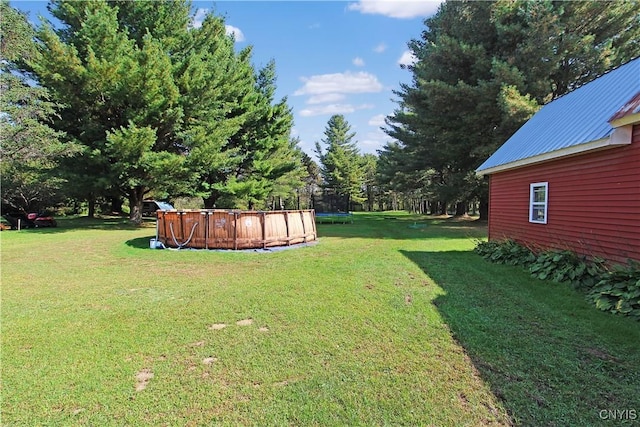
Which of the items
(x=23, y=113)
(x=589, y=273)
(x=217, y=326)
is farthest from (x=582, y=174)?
(x=23, y=113)

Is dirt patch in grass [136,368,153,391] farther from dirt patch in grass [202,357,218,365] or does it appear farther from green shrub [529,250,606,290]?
green shrub [529,250,606,290]

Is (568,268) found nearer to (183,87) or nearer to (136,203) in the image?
(183,87)

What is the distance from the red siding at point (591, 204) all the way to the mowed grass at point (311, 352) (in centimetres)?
116

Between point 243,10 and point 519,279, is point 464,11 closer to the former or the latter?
point 243,10

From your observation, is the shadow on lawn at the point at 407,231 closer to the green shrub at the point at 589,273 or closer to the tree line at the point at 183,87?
the tree line at the point at 183,87

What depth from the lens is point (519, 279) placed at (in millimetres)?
6199

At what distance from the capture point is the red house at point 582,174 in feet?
17.5

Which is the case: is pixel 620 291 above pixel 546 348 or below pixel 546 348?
above

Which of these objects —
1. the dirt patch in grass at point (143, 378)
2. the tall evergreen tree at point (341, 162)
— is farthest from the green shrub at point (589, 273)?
the tall evergreen tree at point (341, 162)

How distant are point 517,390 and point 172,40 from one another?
20.3m

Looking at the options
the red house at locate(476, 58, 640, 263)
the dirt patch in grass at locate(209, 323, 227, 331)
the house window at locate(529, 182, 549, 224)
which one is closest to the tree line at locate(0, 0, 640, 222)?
the red house at locate(476, 58, 640, 263)

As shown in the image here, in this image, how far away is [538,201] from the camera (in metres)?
8.00

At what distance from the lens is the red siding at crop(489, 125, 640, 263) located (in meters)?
5.28

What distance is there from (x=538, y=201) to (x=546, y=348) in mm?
5633
